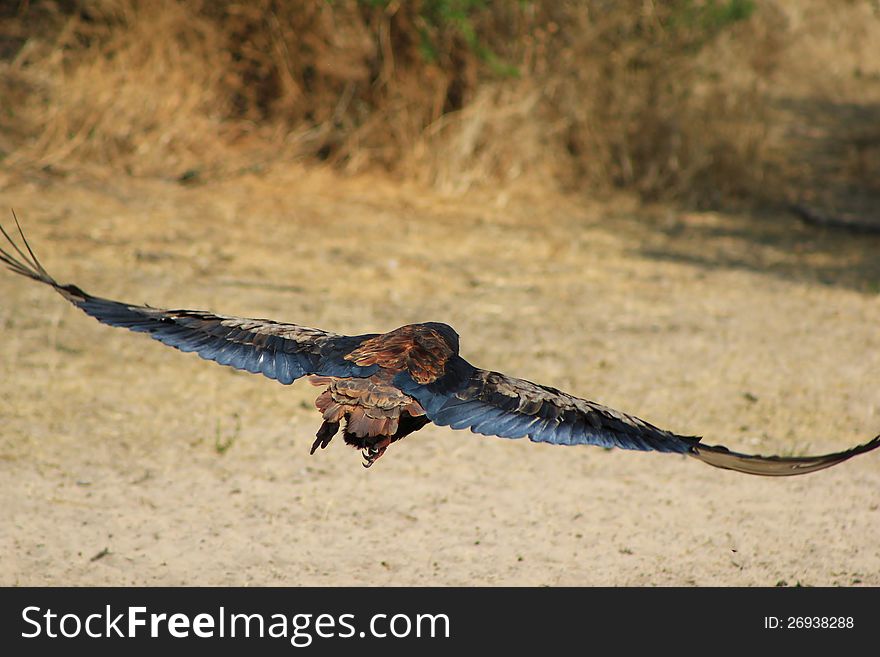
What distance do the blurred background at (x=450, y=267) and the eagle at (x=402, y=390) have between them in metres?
1.35

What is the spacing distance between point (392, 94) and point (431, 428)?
20.6 ft

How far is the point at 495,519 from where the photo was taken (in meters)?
5.41

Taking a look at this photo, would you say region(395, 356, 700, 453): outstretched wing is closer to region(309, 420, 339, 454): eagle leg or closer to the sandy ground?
region(309, 420, 339, 454): eagle leg

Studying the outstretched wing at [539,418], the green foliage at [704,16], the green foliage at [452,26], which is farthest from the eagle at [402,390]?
the green foliage at [704,16]

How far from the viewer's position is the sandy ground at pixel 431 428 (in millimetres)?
5027

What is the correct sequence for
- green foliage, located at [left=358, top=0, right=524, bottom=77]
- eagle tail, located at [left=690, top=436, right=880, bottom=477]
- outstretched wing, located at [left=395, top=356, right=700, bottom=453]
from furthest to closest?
green foliage, located at [left=358, top=0, right=524, bottom=77] → outstretched wing, located at [left=395, top=356, right=700, bottom=453] → eagle tail, located at [left=690, top=436, right=880, bottom=477]

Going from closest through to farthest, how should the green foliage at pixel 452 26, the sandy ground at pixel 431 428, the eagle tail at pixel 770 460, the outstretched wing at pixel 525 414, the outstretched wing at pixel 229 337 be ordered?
the eagle tail at pixel 770 460 → the outstretched wing at pixel 525 414 → the outstretched wing at pixel 229 337 → the sandy ground at pixel 431 428 → the green foliage at pixel 452 26

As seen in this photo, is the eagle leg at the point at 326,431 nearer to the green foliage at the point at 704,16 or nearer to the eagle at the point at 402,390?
the eagle at the point at 402,390

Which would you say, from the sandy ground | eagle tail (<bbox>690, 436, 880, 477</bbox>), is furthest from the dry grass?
eagle tail (<bbox>690, 436, 880, 477</bbox>)

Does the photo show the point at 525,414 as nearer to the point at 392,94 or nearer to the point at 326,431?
the point at 326,431

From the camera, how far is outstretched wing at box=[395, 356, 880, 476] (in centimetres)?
318

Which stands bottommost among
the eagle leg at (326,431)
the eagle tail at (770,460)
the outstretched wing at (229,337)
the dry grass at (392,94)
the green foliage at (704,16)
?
the eagle tail at (770,460)

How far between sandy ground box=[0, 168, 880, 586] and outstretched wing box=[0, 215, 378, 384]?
4.33 ft
